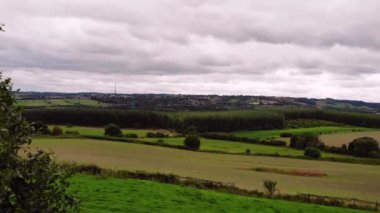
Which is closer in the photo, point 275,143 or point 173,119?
point 275,143

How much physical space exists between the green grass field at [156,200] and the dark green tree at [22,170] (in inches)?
751

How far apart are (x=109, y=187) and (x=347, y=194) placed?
28.6m

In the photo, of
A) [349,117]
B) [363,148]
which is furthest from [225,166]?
[349,117]

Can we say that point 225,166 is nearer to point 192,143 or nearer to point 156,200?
point 192,143

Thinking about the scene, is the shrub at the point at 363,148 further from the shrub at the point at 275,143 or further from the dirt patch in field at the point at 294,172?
the dirt patch in field at the point at 294,172

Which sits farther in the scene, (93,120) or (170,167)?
(93,120)

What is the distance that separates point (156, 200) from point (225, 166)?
125 ft

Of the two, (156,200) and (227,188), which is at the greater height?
(156,200)

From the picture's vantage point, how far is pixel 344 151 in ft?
332

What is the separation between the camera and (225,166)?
71.6m

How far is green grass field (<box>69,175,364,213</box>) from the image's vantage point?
31453mm

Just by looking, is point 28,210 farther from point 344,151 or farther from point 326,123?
point 326,123

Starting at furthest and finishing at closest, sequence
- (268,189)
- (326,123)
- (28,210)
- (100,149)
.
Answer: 1. (326,123)
2. (100,149)
3. (268,189)
4. (28,210)

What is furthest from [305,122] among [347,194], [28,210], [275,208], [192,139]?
[28,210]
